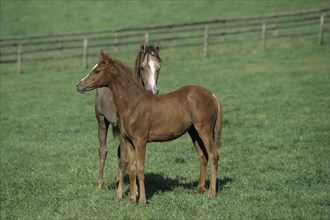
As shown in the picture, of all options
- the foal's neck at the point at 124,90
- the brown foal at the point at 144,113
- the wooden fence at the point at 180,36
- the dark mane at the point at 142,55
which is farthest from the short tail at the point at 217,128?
the wooden fence at the point at 180,36

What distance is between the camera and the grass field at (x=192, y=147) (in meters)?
8.11

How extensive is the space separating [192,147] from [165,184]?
3.32 m

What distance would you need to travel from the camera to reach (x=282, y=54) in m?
27.0

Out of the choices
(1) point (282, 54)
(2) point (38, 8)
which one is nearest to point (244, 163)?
(1) point (282, 54)

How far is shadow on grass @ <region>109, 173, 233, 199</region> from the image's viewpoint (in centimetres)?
918

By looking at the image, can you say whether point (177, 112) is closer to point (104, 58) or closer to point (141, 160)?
point (141, 160)

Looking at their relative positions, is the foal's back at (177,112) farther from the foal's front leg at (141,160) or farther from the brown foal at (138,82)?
the brown foal at (138,82)

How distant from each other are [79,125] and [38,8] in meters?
29.0

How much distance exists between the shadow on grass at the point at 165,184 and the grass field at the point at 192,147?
0.02m

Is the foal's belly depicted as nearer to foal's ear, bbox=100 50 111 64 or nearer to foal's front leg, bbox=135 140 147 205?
foal's front leg, bbox=135 140 147 205

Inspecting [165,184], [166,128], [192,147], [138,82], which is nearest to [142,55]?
[138,82]

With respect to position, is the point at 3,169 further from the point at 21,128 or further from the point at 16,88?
the point at 16,88

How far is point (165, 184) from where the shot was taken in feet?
31.7

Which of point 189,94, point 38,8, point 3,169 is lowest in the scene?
point 3,169
